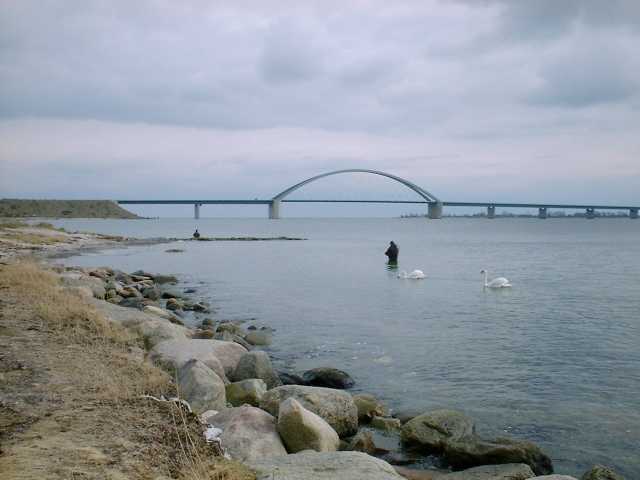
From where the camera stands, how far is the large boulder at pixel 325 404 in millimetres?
7980

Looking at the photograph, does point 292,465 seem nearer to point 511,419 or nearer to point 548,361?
point 511,419

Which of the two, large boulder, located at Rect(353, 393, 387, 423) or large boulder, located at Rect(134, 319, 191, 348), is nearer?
large boulder, located at Rect(353, 393, 387, 423)

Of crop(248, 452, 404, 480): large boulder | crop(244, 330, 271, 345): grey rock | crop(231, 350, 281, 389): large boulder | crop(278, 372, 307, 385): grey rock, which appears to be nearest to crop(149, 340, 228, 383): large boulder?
crop(231, 350, 281, 389): large boulder

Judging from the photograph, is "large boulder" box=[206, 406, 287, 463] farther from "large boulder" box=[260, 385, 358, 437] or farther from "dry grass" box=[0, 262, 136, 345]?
"dry grass" box=[0, 262, 136, 345]

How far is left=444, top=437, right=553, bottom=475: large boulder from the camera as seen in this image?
693 cm

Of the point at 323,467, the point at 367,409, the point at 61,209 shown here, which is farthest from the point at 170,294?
the point at 61,209

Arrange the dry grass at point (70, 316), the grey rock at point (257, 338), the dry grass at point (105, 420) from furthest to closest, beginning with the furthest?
the grey rock at point (257, 338)
the dry grass at point (70, 316)
the dry grass at point (105, 420)

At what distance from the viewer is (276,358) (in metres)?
13.4

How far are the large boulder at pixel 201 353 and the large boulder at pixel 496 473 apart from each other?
173 inches

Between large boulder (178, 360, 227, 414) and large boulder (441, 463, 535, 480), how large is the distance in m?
3.06

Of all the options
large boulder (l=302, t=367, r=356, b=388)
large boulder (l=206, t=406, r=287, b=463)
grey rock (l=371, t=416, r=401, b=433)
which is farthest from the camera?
large boulder (l=302, t=367, r=356, b=388)

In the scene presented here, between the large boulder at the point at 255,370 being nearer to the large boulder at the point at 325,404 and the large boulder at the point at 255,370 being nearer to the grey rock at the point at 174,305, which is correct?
the large boulder at the point at 325,404

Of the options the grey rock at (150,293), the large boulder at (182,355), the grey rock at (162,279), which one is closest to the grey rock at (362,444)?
the large boulder at (182,355)

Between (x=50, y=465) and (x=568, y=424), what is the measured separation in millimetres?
7293
